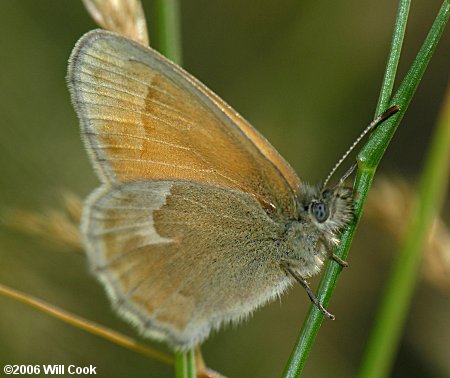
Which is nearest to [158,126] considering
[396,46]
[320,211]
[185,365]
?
[320,211]

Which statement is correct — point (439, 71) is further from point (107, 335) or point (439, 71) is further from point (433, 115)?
point (107, 335)

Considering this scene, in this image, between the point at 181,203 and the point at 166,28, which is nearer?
the point at 166,28

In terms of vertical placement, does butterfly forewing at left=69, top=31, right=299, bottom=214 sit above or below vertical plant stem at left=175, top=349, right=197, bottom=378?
above

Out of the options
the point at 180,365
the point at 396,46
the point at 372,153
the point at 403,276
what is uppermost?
the point at 396,46

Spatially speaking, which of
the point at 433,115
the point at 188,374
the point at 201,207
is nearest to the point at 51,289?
the point at 201,207

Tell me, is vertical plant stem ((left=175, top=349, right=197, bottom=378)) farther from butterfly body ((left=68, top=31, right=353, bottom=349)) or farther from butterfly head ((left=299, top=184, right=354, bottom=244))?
butterfly head ((left=299, top=184, right=354, bottom=244))

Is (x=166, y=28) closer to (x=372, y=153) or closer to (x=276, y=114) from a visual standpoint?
(x=372, y=153)

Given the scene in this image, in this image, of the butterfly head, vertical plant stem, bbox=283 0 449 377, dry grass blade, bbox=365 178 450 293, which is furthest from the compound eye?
vertical plant stem, bbox=283 0 449 377

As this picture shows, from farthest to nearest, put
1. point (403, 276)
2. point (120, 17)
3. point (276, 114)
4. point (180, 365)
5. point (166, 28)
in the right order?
point (276, 114), point (120, 17), point (166, 28), point (403, 276), point (180, 365)
